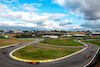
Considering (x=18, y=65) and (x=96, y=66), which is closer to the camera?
(x=96, y=66)

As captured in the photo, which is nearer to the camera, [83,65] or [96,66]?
[96,66]

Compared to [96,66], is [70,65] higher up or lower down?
lower down

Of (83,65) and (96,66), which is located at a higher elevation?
(96,66)

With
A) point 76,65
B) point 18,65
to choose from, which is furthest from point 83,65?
point 18,65

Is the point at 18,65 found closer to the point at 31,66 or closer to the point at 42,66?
the point at 31,66

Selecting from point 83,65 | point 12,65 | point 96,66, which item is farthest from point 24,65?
point 96,66

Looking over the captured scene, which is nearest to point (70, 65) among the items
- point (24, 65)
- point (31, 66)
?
point (31, 66)

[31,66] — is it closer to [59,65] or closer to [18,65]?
[18,65]
